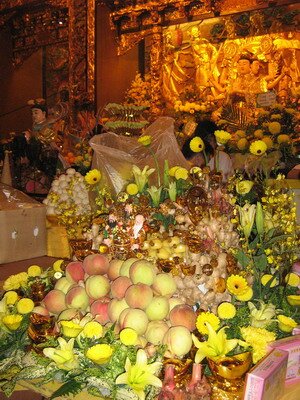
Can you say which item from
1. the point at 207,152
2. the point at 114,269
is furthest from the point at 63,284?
the point at 207,152

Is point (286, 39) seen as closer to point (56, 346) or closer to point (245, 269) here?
point (245, 269)

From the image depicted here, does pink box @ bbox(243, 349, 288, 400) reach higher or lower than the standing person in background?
lower

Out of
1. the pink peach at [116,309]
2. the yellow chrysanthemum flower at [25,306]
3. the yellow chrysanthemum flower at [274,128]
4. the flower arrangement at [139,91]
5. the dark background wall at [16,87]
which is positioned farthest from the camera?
the dark background wall at [16,87]

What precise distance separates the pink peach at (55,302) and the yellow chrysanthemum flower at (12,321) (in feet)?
0.24

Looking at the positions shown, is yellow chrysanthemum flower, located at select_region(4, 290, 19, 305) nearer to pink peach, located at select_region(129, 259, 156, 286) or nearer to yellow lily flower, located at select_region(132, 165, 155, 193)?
pink peach, located at select_region(129, 259, 156, 286)

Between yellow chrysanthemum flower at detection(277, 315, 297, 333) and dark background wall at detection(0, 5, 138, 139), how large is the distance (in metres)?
4.73

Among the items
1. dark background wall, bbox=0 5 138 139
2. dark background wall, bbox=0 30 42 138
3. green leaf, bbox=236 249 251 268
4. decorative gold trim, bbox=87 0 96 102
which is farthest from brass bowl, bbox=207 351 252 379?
dark background wall, bbox=0 30 42 138

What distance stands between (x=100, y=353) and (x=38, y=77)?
20.8 feet

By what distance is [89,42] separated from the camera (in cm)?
580

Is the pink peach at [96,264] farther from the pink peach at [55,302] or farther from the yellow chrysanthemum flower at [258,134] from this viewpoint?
the yellow chrysanthemum flower at [258,134]

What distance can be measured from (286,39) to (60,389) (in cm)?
413

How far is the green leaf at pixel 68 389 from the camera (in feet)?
3.19

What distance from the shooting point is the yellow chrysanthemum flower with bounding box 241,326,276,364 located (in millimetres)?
1012

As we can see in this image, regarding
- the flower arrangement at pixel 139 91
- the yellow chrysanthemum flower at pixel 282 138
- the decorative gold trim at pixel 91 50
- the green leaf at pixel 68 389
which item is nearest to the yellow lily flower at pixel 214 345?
the green leaf at pixel 68 389
